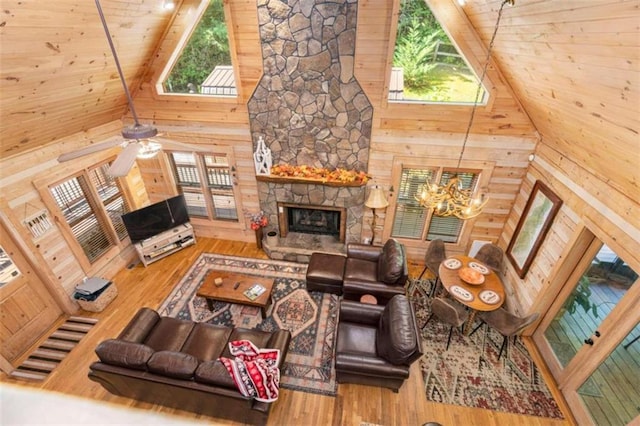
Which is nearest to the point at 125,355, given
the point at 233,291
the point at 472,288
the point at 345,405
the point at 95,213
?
the point at 233,291

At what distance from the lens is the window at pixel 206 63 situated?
464cm

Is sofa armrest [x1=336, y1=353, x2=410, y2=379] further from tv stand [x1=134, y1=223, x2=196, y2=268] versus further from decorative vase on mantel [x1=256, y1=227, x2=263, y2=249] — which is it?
tv stand [x1=134, y1=223, x2=196, y2=268]

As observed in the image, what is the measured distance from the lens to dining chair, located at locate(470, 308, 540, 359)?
3.77m

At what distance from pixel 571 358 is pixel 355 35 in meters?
5.26

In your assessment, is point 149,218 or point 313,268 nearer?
point 313,268

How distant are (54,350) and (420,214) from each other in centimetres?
629

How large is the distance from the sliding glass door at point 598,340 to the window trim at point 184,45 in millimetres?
5513

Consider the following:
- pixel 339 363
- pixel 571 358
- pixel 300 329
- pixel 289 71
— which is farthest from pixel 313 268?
pixel 571 358

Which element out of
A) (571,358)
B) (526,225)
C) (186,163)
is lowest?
(571,358)

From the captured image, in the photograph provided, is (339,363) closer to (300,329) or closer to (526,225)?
(300,329)

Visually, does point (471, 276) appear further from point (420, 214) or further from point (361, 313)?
point (361, 313)

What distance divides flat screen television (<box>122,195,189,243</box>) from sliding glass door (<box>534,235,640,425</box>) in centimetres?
655

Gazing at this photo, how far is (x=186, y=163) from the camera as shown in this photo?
6.02 m

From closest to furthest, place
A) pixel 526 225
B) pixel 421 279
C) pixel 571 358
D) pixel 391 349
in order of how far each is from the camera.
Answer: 1. pixel 391 349
2. pixel 571 358
3. pixel 526 225
4. pixel 421 279
